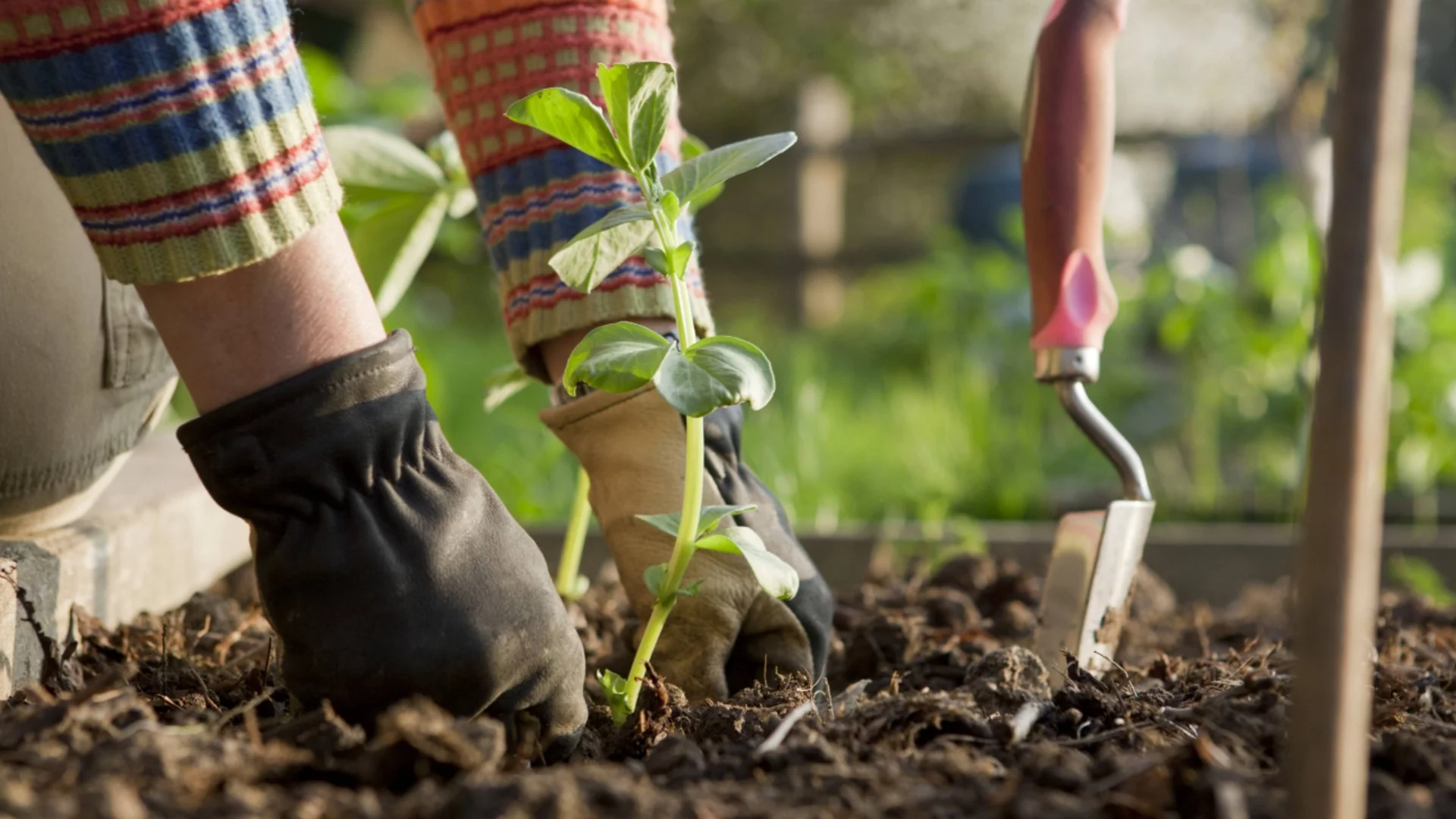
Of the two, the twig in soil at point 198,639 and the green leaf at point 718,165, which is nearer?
the green leaf at point 718,165

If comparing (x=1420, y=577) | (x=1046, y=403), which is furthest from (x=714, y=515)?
(x=1046, y=403)

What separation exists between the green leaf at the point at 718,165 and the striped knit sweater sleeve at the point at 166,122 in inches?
10.1

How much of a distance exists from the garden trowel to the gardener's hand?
0.26 metres

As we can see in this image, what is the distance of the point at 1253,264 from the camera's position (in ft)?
11.4

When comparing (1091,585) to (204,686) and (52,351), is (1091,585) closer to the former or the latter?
(204,686)

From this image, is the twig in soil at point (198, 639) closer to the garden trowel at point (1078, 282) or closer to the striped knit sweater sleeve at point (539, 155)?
the striped knit sweater sleeve at point (539, 155)

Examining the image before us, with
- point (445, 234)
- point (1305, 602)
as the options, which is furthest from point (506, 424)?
point (1305, 602)

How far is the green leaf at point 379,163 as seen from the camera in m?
1.30

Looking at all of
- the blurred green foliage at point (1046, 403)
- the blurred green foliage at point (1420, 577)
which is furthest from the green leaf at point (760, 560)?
the blurred green foliage at point (1420, 577)

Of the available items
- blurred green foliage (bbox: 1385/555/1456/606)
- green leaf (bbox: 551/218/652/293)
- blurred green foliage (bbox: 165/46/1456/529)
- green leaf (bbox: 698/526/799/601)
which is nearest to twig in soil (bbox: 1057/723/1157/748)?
green leaf (bbox: 698/526/799/601)

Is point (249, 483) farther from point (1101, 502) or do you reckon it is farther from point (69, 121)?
point (1101, 502)

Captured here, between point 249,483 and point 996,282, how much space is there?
3477 mm

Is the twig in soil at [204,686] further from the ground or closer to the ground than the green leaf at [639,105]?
closer to the ground

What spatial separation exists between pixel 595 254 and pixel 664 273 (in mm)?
54
